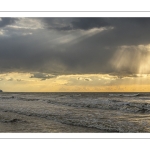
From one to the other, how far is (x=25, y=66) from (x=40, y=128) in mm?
1703

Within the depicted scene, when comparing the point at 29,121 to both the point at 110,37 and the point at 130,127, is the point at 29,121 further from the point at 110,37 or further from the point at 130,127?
the point at 110,37

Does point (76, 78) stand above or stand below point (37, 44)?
below

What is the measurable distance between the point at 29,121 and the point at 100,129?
5.47ft

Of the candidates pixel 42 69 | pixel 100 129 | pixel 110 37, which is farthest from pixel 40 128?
pixel 110 37

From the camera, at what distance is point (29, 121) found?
5340mm

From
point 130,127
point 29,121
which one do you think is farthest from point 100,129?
point 29,121

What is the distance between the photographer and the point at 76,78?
5449mm
